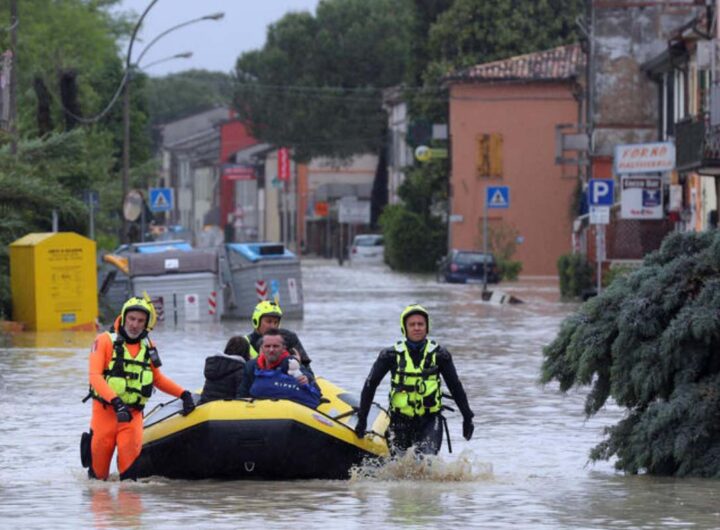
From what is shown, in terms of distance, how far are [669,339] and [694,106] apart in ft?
122

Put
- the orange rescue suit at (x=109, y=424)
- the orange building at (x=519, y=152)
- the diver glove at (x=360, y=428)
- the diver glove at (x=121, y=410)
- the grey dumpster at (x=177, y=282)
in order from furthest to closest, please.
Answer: the orange building at (x=519, y=152) < the grey dumpster at (x=177, y=282) < the diver glove at (x=360, y=428) < the orange rescue suit at (x=109, y=424) < the diver glove at (x=121, y=410)

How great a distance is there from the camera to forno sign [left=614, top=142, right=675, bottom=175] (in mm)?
50847

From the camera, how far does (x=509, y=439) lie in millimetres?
18266

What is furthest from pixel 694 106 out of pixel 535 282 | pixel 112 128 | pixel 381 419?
pixel 381 419

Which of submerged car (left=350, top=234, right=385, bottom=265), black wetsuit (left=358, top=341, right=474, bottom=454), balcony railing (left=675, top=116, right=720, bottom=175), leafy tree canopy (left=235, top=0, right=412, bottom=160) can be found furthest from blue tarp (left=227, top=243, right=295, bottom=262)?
leafy tree canopy (left=235, top=0, right=412, bottom=160)

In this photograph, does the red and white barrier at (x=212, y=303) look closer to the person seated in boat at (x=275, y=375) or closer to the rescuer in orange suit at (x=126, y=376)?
the person seated in boat at (x=275, y=375)

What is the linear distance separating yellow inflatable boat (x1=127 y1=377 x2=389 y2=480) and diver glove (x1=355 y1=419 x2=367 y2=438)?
0.24 feet

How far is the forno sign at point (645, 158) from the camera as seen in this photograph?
50.8 metres

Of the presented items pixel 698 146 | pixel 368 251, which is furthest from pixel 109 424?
pixel 368 251

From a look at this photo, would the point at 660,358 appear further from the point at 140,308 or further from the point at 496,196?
the point at 496,196

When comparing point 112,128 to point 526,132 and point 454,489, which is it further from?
point 454,489

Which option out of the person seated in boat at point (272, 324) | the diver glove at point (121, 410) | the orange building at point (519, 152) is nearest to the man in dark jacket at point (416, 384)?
the person seated in boat at point (272, 324)

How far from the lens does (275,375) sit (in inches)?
580

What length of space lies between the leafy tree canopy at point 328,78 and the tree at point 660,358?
101008mm
